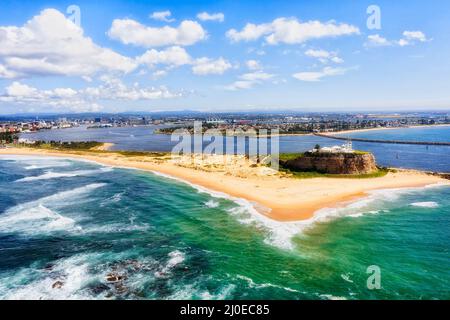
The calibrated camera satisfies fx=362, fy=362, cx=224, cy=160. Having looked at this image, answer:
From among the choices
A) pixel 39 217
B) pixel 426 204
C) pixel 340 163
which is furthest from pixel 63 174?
pixel 426 204

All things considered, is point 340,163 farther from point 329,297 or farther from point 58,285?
point 58,285

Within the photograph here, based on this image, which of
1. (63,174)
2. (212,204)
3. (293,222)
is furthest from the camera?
(63,174)

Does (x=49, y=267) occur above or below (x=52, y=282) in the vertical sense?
above

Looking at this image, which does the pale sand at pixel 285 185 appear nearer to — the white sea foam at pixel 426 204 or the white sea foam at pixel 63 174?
the white sea foam at pixel 426 204

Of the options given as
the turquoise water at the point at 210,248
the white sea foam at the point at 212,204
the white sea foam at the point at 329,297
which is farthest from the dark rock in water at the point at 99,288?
the white sea foam at the point at 212,204

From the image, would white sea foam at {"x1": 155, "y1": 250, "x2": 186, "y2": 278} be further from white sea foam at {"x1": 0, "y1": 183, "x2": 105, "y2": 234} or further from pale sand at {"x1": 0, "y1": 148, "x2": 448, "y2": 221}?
pale sand at {"x1": 0, "y1": 148, "x2": 448, "y2": 221}
